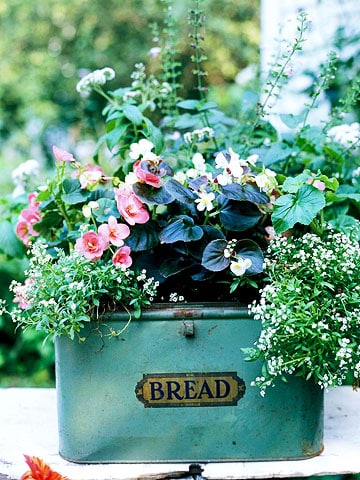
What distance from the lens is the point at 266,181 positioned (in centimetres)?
112

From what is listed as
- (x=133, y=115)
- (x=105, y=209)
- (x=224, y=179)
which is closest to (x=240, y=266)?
(x=224, y=179)

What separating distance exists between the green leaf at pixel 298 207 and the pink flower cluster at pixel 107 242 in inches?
9.6

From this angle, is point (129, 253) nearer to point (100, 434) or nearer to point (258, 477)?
point (100, 434)

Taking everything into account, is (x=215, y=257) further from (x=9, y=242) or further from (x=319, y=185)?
(x=9, y=242)

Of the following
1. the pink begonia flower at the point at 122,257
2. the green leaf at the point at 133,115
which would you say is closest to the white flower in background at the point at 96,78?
the green leaf at the point at 133,115

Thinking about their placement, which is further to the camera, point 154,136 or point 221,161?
point 154,136

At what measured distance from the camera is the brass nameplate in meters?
1.06

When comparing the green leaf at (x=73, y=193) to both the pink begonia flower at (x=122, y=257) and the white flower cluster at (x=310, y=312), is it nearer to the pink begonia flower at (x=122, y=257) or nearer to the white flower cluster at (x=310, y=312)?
the pink begonia flower at (x=122, y=257)

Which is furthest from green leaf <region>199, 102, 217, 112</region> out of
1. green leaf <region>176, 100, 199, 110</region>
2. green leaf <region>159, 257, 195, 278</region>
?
green leaf <region>159, 257, 195, 278</region>

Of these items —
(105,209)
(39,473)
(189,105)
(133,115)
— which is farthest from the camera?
(189,105)

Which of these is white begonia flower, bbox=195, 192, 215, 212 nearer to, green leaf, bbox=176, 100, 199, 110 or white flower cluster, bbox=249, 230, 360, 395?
white flower cluster, bbox=249, 230, 360, 395

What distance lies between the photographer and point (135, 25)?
6.06m

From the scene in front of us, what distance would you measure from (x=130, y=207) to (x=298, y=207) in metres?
0.27

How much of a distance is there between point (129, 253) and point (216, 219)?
0.20 m
